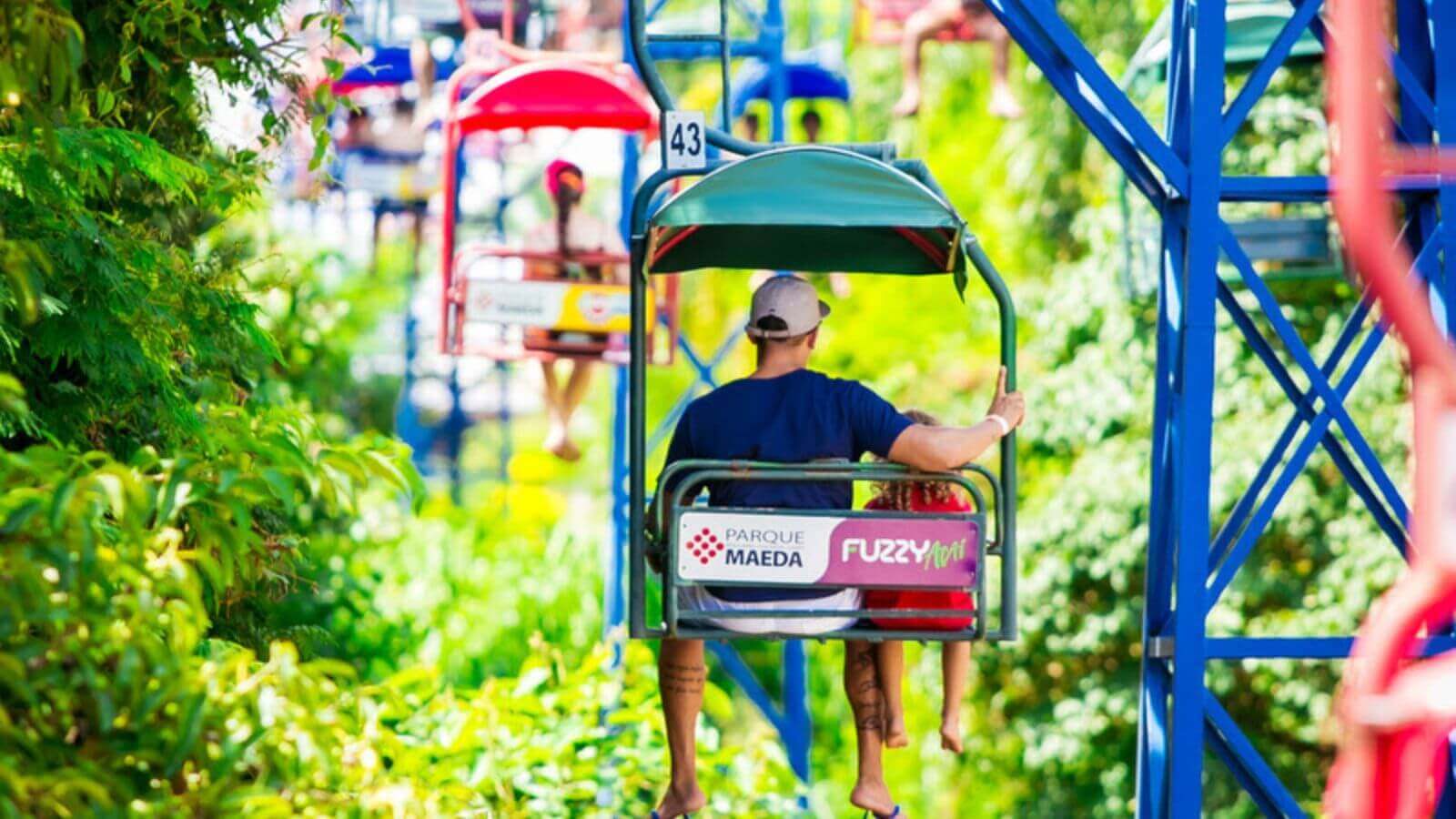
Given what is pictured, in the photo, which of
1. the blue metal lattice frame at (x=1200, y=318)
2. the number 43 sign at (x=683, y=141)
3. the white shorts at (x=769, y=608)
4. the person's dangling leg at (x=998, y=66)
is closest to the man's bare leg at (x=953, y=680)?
the white shorts at (x=769, y=608)

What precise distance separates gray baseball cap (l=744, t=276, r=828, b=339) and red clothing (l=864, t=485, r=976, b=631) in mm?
593

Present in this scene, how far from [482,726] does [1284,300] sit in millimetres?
8989

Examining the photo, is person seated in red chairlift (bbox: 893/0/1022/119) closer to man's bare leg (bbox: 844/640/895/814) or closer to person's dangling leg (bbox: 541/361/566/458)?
person's dangling leg (bbox: 541/361/566/458)

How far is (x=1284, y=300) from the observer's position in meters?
16.3

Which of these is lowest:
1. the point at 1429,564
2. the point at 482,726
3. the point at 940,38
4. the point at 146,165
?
the point at 482,726

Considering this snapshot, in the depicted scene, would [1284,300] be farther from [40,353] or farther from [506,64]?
[40,353]

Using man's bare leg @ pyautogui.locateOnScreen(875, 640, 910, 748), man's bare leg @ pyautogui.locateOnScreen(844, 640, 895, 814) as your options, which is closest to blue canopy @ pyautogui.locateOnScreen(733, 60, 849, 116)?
man's bare leg @ pyautogui.locateOnScreen(844, 640, 895, 814)

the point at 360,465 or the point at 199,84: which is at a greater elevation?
the point at 199,84

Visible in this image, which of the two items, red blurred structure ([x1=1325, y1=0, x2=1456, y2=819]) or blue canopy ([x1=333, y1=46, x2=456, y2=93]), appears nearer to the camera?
red blurred structure ([x1=1325, y1=0, x2=1456, y2=819])

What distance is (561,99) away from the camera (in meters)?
12.4

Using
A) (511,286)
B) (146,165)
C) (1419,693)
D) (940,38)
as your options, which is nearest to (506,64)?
(511,286)

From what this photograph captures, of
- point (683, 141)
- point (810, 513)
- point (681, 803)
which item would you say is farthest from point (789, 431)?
point (681, 803)

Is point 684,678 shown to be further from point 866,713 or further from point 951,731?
point 951,731

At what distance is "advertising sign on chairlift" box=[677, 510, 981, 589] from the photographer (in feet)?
22.0
